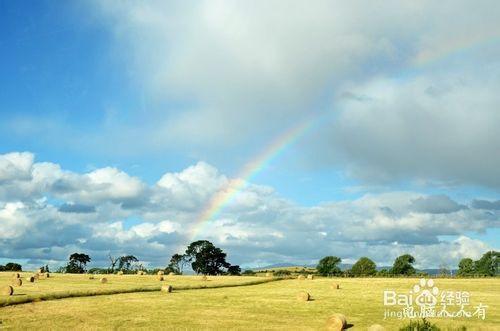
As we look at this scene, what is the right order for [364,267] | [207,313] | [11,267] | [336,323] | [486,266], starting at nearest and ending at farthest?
[336,323], [207,313], [11,267], [486,266], [364,267]

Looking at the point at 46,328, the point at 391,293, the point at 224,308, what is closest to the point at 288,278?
the point at 391,293

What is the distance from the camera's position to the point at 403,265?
14838 cm

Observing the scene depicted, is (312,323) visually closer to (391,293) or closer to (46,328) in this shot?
(46,328)

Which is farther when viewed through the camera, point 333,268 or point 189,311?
point 333,268

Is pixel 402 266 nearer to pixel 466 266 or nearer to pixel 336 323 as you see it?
pixel 466 266

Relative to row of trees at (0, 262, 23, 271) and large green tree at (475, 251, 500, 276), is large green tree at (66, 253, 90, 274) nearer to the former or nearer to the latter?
row of trees at (0, 262, 23, 271)

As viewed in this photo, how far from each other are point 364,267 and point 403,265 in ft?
34.6

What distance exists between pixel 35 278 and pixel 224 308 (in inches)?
1701

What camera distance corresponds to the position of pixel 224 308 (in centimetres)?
4306

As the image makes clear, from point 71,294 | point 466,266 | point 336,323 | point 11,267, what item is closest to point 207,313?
point 336,323

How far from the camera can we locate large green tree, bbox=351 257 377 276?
488 ft
